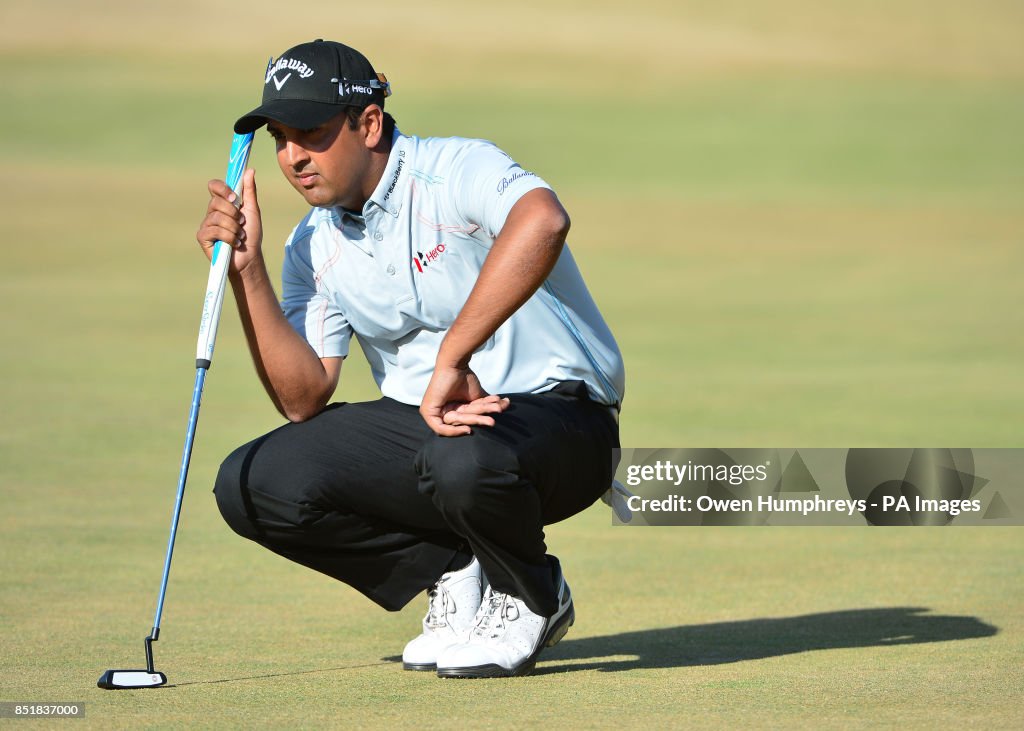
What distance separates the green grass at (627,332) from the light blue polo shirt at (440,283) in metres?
0.79

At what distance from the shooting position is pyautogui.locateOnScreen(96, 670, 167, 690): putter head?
403 centimetres

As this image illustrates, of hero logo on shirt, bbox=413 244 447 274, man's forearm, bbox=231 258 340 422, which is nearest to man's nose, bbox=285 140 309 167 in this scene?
man's forearm, bbox=231 258 340 422

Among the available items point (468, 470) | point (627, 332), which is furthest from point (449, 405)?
point (627, 332)

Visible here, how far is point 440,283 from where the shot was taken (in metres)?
4.45

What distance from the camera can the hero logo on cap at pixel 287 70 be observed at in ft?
14.4

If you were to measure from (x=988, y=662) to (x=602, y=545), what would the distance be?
2393mm

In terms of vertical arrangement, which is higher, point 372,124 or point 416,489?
point 372,124

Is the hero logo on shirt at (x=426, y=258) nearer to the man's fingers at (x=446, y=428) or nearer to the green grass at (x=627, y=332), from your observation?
the man's fingers at (x=446, y=428)

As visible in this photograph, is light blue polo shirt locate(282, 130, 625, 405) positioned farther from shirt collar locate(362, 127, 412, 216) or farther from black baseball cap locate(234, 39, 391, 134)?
black baseball cap locate(234, 39, 391, 134)

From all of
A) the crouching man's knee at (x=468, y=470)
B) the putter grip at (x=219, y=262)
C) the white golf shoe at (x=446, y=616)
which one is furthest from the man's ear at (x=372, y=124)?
the white golf shoe at (x=446, y=616)

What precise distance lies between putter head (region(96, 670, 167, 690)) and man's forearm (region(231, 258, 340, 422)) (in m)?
0.83

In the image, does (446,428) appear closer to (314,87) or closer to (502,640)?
(502,640)

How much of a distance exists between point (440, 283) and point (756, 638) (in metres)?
1.37

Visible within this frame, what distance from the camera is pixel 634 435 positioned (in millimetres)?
9266
